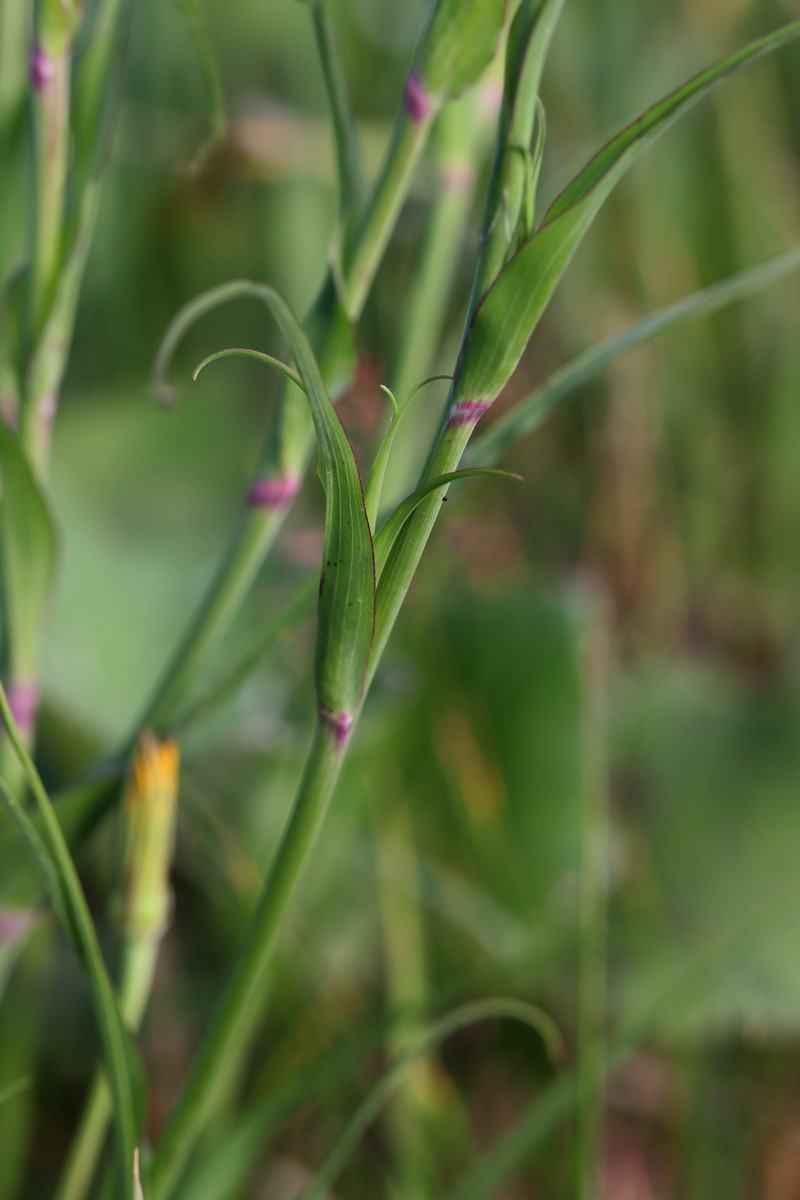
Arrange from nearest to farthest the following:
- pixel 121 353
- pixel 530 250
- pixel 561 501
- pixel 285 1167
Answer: pixel 530 250 < pixel 285 1167 < pixel 121 353 < pixel 561 501

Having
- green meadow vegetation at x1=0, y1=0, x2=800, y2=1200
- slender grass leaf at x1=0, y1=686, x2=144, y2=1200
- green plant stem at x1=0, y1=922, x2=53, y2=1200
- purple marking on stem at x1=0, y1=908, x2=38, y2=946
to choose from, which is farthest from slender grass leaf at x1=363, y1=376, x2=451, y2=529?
green plant stem at x1=0, y1=922, x2=53, y2=1200

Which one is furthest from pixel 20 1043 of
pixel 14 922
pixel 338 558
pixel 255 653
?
pixel 338 558

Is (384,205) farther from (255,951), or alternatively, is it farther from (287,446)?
(255,951)

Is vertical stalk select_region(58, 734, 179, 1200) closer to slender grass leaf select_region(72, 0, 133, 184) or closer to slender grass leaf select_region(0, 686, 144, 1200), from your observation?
slender grass leaf select_region(0, 686, 144, 1200)

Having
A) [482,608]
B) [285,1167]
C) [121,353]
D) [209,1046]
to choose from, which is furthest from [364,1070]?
[121,353]

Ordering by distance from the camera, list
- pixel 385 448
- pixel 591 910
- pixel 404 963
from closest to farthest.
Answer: pixel 385 448 → pixel 591 910 → pixel 404 963

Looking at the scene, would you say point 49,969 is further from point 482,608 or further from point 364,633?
point 364,633
